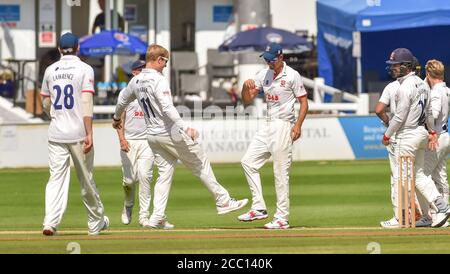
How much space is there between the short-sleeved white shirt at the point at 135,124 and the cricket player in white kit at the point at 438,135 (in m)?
3.74

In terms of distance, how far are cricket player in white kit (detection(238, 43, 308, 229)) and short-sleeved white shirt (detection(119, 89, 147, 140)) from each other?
6.20ft

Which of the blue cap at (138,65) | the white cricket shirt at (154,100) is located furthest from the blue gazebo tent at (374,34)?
the white cricket shirt at (154,100)

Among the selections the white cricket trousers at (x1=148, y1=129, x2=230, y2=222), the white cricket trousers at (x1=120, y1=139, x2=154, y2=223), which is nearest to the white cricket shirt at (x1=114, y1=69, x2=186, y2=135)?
the white cricket trousers at (x1=148, y1=129, x2=230, y2=222)

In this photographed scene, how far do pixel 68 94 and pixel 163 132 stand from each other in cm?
163

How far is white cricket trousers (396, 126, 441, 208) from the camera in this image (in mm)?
16127

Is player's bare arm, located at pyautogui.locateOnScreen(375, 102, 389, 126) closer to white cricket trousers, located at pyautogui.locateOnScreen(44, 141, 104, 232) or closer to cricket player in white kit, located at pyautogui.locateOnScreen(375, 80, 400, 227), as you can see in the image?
cricket player in white kit, located at pyautogui.locateOnScreen(375, 80, 400, 227)

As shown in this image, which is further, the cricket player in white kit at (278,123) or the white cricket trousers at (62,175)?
the cricket player in white kit at (278,123)

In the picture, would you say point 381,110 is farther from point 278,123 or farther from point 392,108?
point 278,123

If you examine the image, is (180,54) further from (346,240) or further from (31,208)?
(346,240)

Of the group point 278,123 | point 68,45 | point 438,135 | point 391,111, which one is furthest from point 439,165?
point 68,45

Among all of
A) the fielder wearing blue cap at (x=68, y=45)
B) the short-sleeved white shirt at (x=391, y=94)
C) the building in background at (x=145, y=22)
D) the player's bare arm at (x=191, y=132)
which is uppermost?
the building in background at (x=145, y=22)

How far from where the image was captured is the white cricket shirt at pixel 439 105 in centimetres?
1659

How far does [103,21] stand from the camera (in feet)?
130

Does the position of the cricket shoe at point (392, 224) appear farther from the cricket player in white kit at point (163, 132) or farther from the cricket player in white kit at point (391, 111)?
the cricket player in white kit at point (163, 132)
